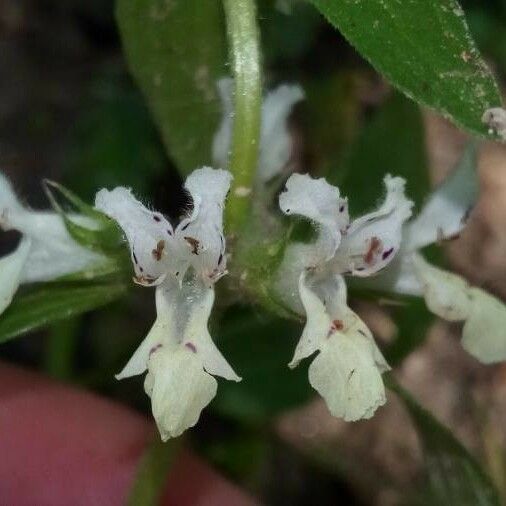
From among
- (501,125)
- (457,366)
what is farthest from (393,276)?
(457,366)

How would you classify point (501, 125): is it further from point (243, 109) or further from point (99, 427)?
point (99, 427)

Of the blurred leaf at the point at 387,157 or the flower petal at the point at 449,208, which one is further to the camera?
the blurred leaf at the point at 387,157

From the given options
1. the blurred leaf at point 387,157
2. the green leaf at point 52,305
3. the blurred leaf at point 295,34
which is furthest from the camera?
the blurred leaf at point 295,34

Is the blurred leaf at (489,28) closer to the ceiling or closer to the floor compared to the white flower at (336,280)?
closer to the floor

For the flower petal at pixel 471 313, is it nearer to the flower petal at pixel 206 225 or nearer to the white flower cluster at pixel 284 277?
the white flower cluster at pixel 284 277

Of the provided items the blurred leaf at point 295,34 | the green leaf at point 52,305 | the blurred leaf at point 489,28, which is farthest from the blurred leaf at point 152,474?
the blurred leaf at point 489,28

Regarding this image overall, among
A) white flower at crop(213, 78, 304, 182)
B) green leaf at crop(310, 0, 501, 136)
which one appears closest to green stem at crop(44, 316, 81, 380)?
white flower at crop(213, 78, 304, 182)

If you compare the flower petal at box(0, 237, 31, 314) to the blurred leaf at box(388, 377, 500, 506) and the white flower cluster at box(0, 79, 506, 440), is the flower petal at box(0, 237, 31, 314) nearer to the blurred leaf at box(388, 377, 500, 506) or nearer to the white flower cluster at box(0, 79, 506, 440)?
the white flower cluster at box(0, 79, 506, 440)

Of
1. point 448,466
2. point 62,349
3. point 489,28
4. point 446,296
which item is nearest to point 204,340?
point 446,296
